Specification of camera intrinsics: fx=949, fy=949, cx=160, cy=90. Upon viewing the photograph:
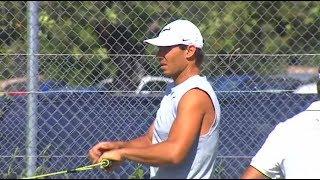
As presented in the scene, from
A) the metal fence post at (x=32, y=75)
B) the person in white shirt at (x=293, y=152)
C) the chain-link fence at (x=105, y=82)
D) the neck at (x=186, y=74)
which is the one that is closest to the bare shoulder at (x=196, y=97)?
the neck at (x=186, y=74)

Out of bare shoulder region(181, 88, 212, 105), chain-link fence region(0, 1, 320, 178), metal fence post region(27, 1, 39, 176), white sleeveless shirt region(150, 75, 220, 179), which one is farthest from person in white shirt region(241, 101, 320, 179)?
metal fence post region(27, 1, 39, 176)

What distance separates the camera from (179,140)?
373 centimetres

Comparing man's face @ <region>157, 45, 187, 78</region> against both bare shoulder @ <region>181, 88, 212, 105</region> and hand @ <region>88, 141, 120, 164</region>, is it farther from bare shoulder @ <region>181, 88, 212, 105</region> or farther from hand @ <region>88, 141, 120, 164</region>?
hand @ <region>88, 141, 120, 164</region>

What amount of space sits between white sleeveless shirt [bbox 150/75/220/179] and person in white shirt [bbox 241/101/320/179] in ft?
0.70

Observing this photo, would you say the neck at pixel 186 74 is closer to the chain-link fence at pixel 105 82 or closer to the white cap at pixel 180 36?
the white cap at pixel 180 36

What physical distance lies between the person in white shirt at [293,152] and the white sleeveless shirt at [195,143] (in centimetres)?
21

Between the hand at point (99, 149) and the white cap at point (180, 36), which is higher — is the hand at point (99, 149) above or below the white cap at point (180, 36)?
below

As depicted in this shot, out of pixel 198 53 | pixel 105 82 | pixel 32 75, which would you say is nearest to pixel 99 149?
pixel 198 53

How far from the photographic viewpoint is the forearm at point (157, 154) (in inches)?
146

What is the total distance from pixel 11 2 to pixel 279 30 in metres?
2.11

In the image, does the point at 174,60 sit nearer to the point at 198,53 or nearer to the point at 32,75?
the point at 198,53

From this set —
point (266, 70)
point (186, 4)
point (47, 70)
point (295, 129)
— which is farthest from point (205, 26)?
point (295, 129)

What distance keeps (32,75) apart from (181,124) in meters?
2.89

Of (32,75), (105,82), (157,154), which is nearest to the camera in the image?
(157,154)
